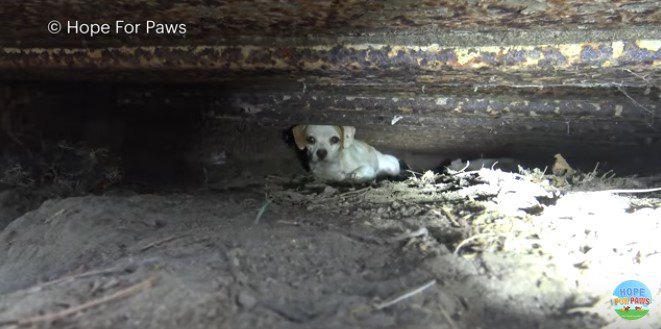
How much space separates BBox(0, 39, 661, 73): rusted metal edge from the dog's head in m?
1.78

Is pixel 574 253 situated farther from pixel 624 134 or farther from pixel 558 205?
pixel 624 134

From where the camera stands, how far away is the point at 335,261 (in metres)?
1.50

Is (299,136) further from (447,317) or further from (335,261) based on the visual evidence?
(447,317)

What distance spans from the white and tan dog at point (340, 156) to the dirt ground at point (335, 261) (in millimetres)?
1854

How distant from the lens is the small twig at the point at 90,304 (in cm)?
120

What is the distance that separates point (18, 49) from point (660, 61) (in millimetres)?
2966

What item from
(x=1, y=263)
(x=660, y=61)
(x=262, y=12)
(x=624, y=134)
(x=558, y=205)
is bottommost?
(x=1, y=263)

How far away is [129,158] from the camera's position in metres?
3.62

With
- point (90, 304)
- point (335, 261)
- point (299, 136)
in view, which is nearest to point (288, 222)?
point (335, 261)

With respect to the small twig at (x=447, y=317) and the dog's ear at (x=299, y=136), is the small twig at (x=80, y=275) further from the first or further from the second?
the dog's ear at (x=299, y=136)

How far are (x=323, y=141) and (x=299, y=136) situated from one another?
0.71 ft

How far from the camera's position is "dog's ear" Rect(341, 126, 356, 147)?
402 cm

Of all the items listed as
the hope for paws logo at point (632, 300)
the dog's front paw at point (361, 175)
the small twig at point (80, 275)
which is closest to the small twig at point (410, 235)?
the hope for paws logo at point (632, 300)

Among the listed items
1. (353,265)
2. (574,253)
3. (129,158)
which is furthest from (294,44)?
(129,158)
